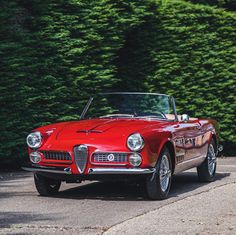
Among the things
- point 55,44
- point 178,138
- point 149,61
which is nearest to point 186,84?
point 149,61

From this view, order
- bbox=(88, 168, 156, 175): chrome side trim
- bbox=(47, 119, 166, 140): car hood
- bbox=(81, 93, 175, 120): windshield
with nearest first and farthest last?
bbox=(88, 168, 156, 175): chrome side trim, bbox=(47, 119, 166, 140): car hood, bbox=(81, 93, 175, 120): windshield

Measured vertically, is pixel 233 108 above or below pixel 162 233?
below

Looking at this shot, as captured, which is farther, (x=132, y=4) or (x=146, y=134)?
(x=132, y=4)

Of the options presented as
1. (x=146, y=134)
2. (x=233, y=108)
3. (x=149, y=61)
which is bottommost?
(x=233, y=108)

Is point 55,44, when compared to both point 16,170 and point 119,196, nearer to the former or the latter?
point 16,170

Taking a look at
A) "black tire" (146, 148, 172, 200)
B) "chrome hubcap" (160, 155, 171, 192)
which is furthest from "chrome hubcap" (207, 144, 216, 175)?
"black tire" (146, 148, 172, 200)

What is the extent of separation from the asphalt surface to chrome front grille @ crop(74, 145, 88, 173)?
1.58ft

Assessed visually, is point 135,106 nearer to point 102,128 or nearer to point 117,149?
point 102,128

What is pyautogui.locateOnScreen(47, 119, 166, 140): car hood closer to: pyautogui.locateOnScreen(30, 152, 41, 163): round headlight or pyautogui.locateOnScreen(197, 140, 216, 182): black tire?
pyautogui.locateOnScreen(30, 152, 41, 163): round headlight

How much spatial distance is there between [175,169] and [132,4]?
6516 mm

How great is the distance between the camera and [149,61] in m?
18.3

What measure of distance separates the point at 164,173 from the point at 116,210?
1.39 meters

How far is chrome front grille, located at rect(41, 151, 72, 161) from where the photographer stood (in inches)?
411

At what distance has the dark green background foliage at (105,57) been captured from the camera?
47.7 ft
